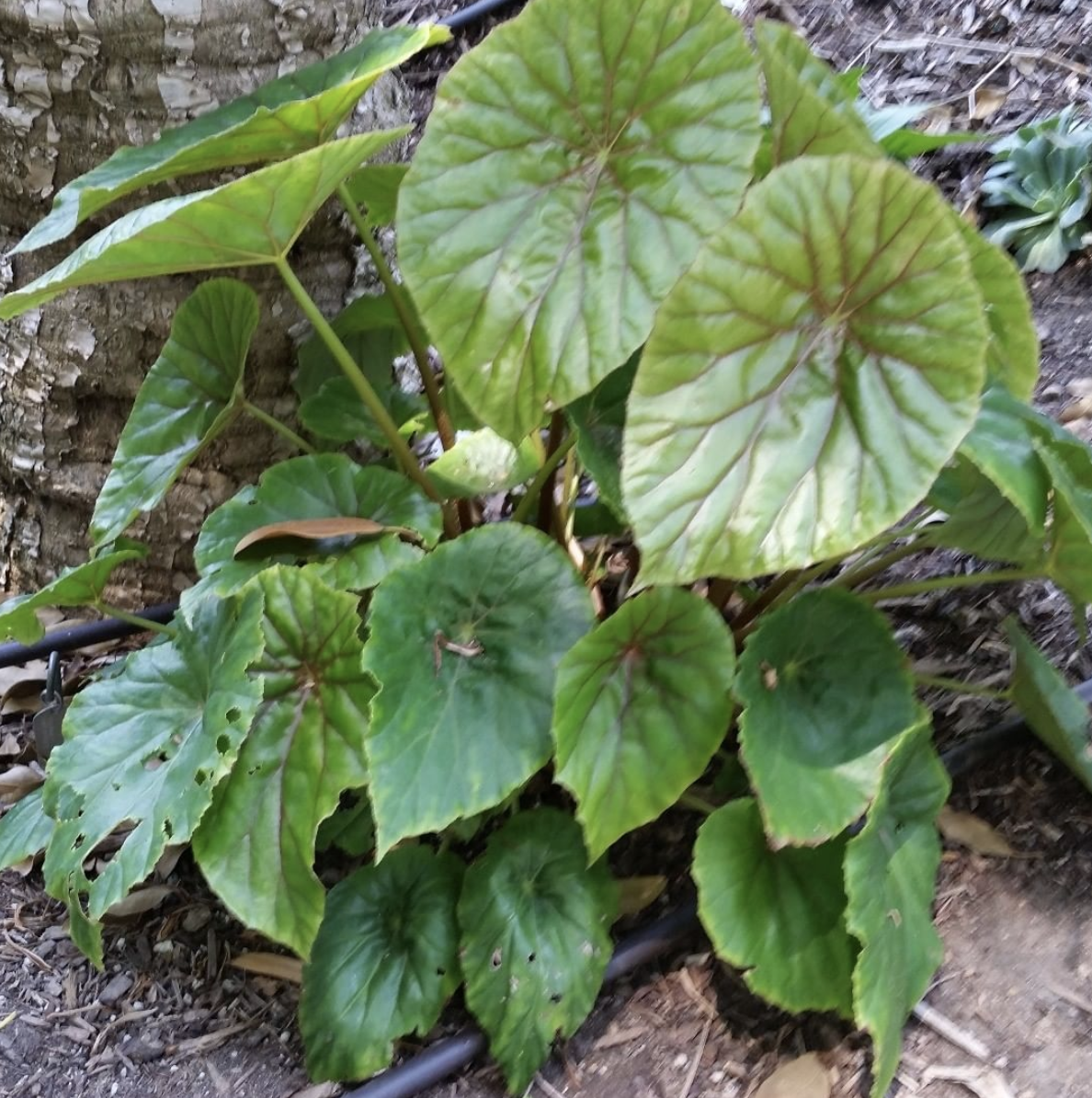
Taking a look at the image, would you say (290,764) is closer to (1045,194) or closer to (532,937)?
(532,937)

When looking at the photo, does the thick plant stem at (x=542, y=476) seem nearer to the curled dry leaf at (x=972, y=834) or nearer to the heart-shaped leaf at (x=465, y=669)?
the heart-shaped leaf at (x=465, y=669)

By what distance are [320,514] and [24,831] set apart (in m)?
0.48

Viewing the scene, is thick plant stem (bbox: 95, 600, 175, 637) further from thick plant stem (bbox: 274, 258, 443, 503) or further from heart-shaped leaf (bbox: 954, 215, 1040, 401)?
heart-shaped leaf (bbox: 954, 215, 1040, 401)

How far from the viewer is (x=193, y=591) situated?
103 cm

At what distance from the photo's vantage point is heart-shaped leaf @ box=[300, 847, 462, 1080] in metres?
1.01

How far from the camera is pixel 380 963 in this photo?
1057mm

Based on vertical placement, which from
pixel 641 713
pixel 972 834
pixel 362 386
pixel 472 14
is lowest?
pixel 972 834

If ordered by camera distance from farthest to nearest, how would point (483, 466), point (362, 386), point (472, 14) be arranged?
point (472, 14), point (483, 466), point (362, 386)

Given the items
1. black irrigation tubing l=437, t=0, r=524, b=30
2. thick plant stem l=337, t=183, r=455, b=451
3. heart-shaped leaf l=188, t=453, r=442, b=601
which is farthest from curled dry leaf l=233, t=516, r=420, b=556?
black irrigation tubing l=437, t=0, r=524, b=30

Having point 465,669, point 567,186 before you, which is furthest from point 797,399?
point 465,669

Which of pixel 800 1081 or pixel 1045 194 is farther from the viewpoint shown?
pixel 1045 194

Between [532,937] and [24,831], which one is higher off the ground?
[24,831]

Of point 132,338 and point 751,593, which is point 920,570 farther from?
point 132,338

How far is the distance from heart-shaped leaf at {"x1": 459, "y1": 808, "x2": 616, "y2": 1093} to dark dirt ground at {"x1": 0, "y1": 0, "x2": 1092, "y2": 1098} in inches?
2.9
